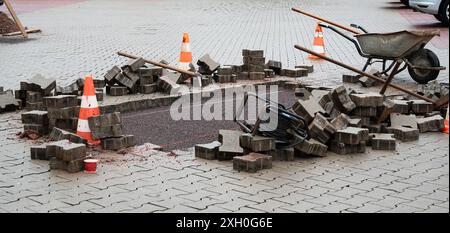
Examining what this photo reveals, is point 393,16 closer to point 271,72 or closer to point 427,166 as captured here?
point 271,72

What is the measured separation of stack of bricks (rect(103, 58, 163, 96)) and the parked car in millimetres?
10456

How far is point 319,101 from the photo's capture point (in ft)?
26.9

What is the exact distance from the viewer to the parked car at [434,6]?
1858 centimetres

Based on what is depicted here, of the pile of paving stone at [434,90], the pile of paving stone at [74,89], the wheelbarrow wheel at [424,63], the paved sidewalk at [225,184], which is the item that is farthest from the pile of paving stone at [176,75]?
the paved sidewalk at [225,184]

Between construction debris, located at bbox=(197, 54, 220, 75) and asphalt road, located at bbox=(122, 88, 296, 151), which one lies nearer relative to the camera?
asphalt road, located at bbox=(122, 88, 296, 151)

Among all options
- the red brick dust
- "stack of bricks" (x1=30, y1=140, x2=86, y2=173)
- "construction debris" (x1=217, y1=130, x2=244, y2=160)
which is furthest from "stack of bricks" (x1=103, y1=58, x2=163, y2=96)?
the red brick dust

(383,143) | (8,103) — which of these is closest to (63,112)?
(8,103)

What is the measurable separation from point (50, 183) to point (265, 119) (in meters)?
2.13

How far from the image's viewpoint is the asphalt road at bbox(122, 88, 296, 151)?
25.8 ft

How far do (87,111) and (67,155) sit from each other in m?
1.18

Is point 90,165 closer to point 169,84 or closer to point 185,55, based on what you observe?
point 169,84

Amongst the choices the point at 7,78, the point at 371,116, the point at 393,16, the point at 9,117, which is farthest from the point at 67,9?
the point at 371,116

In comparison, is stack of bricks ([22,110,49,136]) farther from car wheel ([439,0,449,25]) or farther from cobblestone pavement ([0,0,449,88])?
car wheel ([439,0,449,25])

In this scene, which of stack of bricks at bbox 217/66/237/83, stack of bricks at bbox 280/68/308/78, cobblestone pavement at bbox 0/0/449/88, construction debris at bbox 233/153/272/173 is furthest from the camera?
cobblestone pavement at bbox 0/0/449/88
